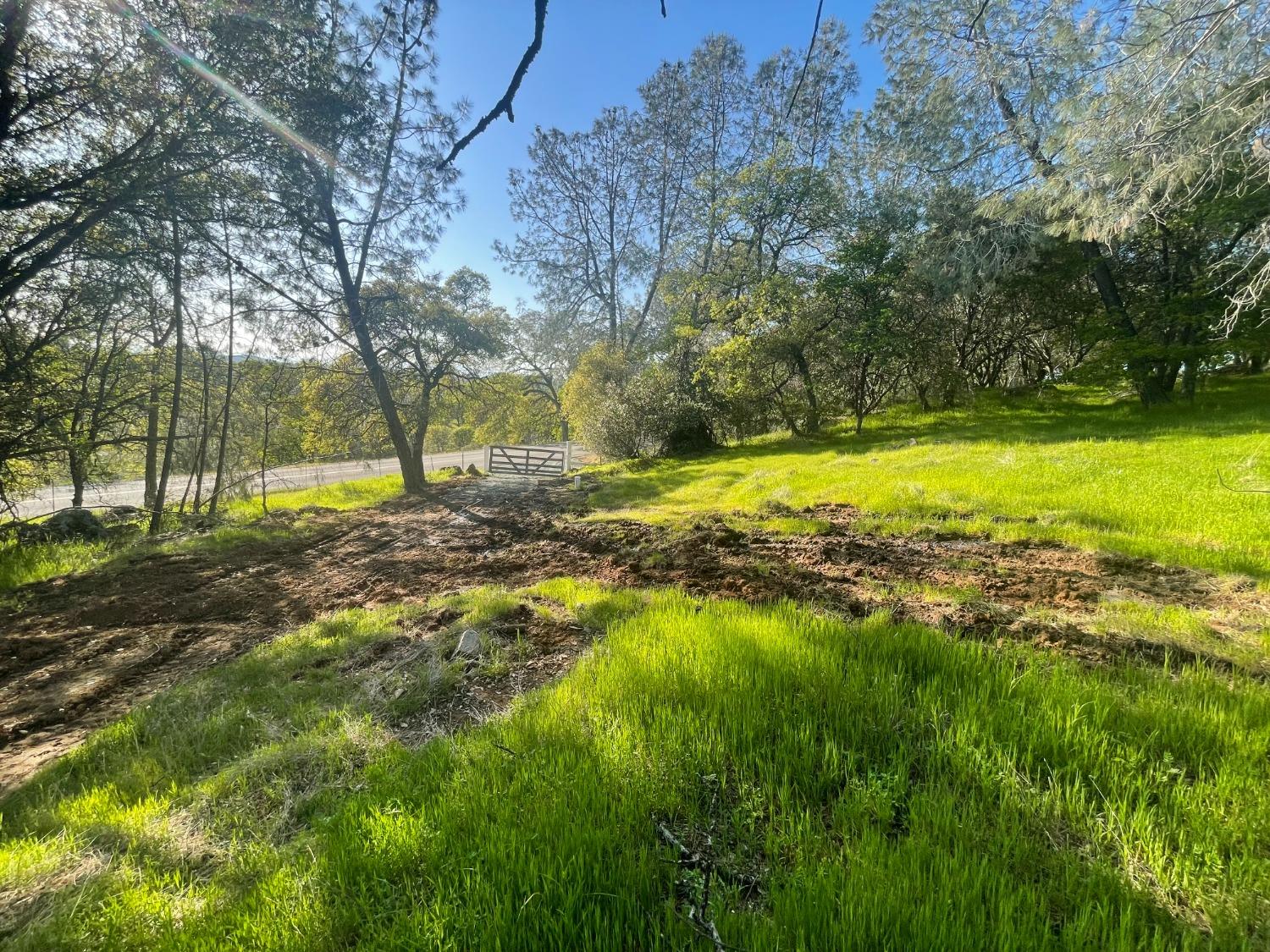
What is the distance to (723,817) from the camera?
1.58 m

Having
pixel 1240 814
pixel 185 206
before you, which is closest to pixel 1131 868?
pixel 1240 814

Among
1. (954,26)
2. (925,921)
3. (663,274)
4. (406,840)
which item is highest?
(954,26)

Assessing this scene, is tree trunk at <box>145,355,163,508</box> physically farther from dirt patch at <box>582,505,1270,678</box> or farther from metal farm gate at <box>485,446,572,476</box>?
dirt patch at <box>582,505,1270,678</box>

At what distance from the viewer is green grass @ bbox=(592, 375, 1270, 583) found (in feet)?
15.1

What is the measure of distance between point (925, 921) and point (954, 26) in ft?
63.4

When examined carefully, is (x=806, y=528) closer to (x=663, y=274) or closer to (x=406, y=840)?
(x=406, y=840)

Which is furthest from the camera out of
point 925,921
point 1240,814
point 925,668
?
point 925,668

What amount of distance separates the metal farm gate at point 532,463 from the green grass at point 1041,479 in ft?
14.0

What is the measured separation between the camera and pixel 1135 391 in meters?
14.3

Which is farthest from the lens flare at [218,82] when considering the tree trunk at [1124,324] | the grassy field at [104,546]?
the tree trunk at [1124,324]

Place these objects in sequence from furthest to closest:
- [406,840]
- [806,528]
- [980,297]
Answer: [980,297], [806,528], [406,840]

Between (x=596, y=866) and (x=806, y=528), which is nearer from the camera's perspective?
(x=596, y=866)

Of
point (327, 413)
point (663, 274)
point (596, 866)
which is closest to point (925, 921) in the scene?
point (596, 866)

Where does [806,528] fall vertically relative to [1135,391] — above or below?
below
